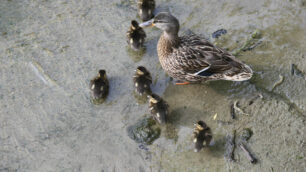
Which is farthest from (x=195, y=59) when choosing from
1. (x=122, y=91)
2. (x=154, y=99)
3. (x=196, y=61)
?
(x=122, y=91)

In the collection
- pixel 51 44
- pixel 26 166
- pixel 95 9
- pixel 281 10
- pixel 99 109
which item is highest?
pixel 281 10

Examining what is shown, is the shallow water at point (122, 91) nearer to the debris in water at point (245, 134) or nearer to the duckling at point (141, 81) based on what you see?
the debris in water at point (245, 134)

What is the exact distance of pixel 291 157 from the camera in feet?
9.27

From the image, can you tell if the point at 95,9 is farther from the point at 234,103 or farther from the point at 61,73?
the point at 234,103

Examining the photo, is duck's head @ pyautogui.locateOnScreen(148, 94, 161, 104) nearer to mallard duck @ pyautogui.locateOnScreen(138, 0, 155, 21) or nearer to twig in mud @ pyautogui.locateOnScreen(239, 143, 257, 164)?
twig in mud @ pyautogui.locateOnScreen(239, 143, 257, 164)

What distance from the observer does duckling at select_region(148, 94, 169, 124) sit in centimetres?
305

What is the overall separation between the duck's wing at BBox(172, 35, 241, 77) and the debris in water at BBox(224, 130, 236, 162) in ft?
2.11

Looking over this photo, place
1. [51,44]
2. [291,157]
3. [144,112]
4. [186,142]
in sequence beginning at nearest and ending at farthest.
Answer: [291,157] < [186,142] < [144,112] < [51,44]

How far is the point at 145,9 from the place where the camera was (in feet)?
12.8

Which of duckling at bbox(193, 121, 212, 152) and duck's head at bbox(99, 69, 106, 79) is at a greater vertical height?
duck's head at bbox(99, 69, 106, 79)

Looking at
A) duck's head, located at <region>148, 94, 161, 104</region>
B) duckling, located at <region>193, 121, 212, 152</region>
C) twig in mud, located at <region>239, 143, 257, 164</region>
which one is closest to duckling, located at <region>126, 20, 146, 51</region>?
duck's head, located at <region>148, 94, 161, 104</region>

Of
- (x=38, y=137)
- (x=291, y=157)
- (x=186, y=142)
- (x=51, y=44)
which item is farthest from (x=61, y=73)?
(x=291, y=157)

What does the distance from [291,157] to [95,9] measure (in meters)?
2.92

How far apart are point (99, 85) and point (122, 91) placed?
11.7 inches
